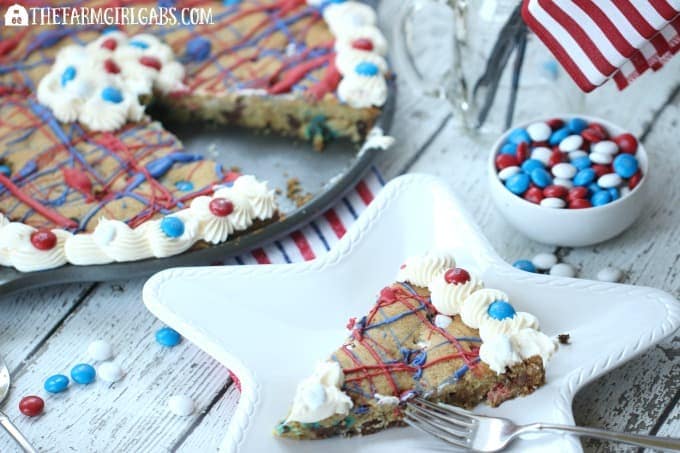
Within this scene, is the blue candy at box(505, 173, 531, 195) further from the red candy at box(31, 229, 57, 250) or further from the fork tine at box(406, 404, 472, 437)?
the red candy at box(31, 229, 57, 250)

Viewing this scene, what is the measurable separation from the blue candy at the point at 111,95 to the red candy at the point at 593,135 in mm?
1729

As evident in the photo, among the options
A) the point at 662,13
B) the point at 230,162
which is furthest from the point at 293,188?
the point at 662,13

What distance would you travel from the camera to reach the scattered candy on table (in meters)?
2.75

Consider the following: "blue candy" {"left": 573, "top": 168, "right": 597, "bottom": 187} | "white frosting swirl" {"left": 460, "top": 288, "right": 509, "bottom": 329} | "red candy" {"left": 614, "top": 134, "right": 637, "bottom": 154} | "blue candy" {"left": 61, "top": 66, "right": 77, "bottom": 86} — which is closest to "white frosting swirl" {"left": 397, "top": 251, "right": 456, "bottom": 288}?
"white frosting swirl" {"left": 460, "top": 288, "right": 509, "bottom": 329}

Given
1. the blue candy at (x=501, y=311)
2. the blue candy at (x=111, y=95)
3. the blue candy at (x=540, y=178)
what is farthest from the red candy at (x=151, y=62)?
the blue candy at (x=501, y=311)

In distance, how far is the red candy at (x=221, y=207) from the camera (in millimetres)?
2834

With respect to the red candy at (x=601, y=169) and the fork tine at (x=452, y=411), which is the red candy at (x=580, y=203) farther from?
the fork tine at (x=452, y=411)

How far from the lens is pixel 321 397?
7.18 feet

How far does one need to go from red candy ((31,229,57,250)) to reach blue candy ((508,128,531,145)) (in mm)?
1539

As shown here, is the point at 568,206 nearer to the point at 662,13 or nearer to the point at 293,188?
the point at 662,13

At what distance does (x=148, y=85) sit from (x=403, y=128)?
1.02 m

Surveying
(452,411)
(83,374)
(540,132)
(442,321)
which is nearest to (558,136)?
(540,132)

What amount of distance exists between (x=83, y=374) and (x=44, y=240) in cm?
47

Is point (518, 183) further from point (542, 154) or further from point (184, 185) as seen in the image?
point (184, 185)
